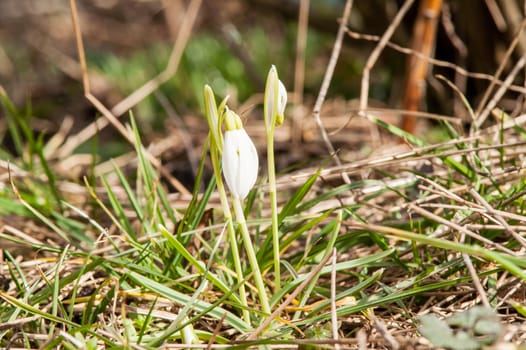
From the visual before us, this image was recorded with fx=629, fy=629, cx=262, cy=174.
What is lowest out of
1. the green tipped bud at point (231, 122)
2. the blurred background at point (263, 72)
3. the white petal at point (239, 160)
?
the blurred background at point (263, 72)

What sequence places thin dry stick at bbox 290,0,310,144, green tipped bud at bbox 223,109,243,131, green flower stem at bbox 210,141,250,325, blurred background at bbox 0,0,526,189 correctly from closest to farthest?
green tipped bud at bbox 223,109,243,131
green flower stem at bbox 210,141,250,325
thin dry stick at bbox 290,0,310,144
blurred background at bbox 0,0,526,189

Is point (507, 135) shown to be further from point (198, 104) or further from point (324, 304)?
point (198, 104)

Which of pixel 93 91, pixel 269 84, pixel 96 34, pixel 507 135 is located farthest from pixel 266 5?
pixel 96 34

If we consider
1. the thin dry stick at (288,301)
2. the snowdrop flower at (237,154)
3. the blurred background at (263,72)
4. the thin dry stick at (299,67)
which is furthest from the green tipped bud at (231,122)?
the thin dry stick at (299,67)

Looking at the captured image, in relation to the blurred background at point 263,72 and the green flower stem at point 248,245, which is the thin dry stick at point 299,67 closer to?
the blurred background at point 263,72

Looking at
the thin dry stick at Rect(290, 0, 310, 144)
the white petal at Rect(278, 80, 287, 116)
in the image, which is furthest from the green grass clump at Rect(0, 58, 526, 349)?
the thin dry stick at Rect(290, 0, 310, 144)

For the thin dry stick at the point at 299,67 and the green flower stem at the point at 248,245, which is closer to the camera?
the green flower stem at the point at 248,245

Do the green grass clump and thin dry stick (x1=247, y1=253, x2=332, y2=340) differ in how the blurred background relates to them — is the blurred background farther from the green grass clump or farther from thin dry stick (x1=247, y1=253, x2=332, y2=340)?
thin dry stick (x1=247, y1=253, x2=332, y2=340)

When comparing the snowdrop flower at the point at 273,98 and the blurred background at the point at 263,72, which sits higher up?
the snowdrop flower at the point at 273,98
